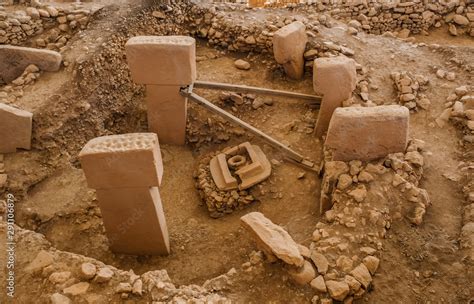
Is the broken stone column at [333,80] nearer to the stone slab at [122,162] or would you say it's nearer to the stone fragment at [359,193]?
the stone fragment at [359,193]

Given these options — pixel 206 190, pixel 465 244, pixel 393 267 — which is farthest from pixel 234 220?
pixel 465 244

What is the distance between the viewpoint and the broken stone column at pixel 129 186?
11.3 ft

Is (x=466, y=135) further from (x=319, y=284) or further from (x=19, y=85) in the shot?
(x=19, y=85)

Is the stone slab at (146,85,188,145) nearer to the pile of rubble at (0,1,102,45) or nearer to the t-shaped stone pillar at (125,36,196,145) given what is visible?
the t-shaped stone pillar at (125,36,196,145)

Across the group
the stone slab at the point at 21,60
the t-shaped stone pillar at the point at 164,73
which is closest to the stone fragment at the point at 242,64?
the t-shaped stone pillar at the point at 164,73

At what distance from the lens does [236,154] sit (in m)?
5.39

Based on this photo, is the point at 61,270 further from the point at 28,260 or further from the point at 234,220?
the point at 234,220

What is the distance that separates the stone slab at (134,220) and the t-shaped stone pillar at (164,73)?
1760 millimetres

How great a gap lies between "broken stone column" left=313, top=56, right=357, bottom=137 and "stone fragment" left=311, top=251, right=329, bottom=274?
2.16 metres

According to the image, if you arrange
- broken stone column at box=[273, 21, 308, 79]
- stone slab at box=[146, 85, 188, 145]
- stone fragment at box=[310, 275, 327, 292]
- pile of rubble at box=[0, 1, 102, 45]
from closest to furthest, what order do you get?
stone fragment at box=[310, 275, 327, 292] → stone slab at box=[146, 85, 188, 145] → broken stone column at box=[273, 21, 308, 79] → pile of rubble at box=[0, 1, 102, 45]

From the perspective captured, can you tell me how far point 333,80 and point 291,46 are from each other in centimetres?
108

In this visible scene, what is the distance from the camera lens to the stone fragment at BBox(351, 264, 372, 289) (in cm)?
328

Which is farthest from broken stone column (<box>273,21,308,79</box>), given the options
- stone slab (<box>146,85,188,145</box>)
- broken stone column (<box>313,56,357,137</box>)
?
stone slab (<box>146,85,188,145</box>)

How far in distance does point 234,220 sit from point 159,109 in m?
1.82
